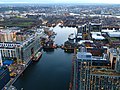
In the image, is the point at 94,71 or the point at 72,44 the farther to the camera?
the point at 72,44

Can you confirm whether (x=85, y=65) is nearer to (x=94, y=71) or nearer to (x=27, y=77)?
(x=94, y=71)

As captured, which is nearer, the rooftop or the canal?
the rooftop

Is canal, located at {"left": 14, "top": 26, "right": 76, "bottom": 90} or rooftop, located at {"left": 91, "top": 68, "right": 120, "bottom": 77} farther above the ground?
rooftop, located at {"left": 91, "top": 68, "right": 120, "bottom": 77}

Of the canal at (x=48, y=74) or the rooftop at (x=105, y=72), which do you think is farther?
the canal at (x=48, y=74)

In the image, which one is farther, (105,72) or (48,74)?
(48,74)

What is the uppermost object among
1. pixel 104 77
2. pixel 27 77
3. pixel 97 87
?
pixel 104 77

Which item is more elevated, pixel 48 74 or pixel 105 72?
pixel 105 72

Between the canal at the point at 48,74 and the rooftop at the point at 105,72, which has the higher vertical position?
the rooftop at the point at 105,72

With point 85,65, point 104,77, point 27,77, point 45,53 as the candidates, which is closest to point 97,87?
point 104,77
